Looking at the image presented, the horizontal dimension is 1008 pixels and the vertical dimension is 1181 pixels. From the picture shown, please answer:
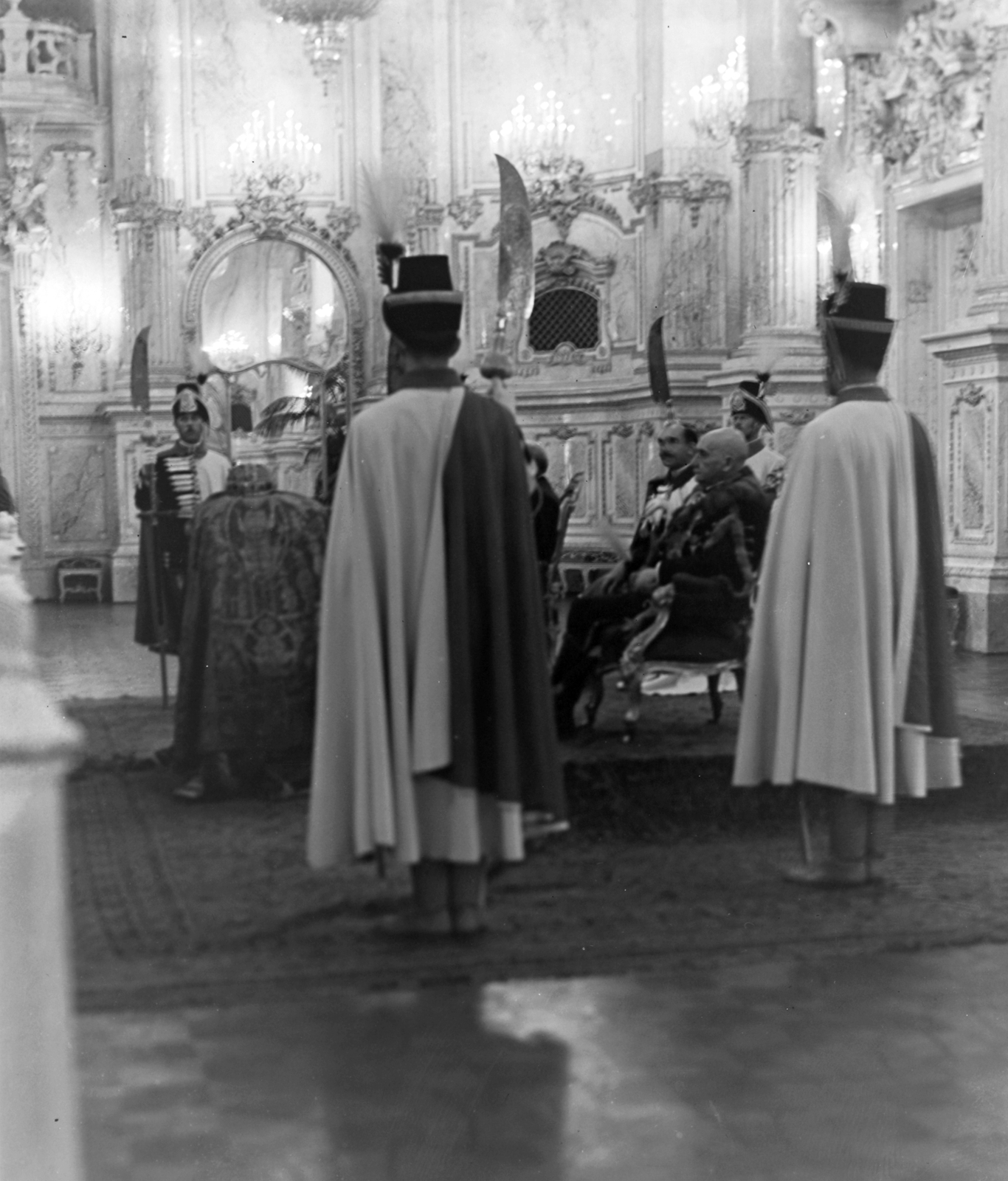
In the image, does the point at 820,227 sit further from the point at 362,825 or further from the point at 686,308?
the point at 362,825

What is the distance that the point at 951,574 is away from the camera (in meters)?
7.57

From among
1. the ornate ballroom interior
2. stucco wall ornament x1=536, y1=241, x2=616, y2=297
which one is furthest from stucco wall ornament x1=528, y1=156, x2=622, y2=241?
stucco wall ornament x1=536, y1=241, x2=616, y2=297

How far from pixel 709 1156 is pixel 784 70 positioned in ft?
26.5

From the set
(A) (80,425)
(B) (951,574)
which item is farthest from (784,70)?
(A) (80,425)

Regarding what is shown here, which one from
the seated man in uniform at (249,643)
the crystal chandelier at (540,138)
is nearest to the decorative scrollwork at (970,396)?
the seated man in uniform at (249,643)

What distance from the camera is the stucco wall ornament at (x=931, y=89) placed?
8008mm

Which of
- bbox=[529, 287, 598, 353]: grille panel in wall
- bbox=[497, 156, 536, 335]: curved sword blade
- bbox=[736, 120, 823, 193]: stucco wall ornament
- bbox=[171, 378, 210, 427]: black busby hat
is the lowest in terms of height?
bbox=[171, 378, 210, 427]: black busby hat

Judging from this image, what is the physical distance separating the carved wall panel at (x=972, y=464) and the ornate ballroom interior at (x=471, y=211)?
0.73 m

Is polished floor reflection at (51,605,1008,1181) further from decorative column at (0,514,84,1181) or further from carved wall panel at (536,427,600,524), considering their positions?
carved wall panel at (536,427,600,524)

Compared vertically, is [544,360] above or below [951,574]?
above

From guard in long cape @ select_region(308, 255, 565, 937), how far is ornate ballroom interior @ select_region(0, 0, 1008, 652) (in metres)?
5.53

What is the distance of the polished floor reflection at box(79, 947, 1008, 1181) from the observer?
8.18 ft

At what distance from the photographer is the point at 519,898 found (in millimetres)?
3713

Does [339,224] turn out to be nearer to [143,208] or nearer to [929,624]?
[143,208]
